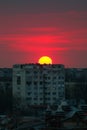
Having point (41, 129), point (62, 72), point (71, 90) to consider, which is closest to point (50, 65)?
point (62, 72)

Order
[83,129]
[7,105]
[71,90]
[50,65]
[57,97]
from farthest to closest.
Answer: [71,90], [50,65], [57,97], [7,105], [83,129]

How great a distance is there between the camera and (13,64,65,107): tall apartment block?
72625 mm

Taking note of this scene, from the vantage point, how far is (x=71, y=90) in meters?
87.8

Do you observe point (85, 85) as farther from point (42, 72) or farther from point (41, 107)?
point (41, 107)

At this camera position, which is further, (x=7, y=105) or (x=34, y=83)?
(x=34, y=83)

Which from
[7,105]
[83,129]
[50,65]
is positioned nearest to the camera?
[83,129]

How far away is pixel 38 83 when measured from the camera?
74312mm

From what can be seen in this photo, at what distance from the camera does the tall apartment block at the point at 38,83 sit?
238 feet

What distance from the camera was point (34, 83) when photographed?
2923 inches

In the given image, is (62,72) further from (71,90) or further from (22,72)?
(71,90)

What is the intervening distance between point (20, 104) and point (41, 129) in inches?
1571

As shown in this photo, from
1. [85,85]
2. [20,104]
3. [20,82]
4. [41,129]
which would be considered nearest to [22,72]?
[20,82]

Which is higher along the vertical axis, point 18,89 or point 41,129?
point 18,89

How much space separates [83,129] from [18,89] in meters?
47.0
